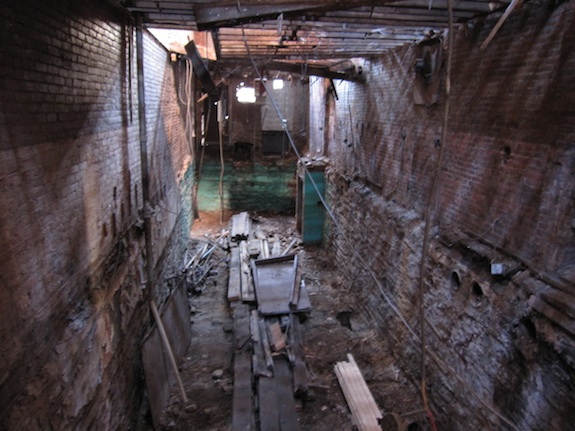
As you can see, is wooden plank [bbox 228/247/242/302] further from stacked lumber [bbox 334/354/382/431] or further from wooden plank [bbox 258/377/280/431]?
stacked lumber [bbox 334/354/382/431]

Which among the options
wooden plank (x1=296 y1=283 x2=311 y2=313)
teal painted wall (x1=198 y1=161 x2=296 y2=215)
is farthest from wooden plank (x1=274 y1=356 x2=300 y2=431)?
teal painted wall (x1=198 y1=161 x2=296 y2=215)

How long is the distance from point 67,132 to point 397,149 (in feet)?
17.0

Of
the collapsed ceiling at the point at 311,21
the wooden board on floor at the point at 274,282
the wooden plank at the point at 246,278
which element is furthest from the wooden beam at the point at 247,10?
the wooden plank at the point at 246,278

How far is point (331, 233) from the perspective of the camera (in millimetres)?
10602

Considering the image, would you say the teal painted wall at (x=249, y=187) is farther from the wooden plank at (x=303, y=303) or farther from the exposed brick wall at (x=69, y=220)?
the exposed brick wall at (x=69, y=220)

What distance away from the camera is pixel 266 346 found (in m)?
6.46

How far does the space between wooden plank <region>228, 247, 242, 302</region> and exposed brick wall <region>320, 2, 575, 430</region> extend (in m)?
3.04

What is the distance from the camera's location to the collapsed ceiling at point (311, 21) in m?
4.13

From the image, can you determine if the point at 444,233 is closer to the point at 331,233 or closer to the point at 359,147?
the point at 359,147

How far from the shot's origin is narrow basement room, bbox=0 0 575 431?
10.1 feet

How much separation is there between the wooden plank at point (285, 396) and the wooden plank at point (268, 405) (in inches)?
2.7

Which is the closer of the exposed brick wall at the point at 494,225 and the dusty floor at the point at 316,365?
the exposed brick wall at the point at 494,225

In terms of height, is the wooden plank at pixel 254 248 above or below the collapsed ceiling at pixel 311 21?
below

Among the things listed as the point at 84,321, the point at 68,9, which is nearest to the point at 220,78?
the point at 68,9
